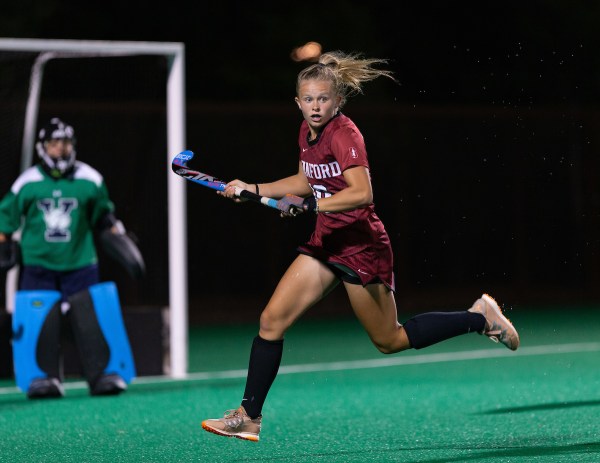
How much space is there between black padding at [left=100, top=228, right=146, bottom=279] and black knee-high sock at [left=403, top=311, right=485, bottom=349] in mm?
2988

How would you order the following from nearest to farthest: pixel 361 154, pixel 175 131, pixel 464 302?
pixel 361 154
pixel 175 131
pixel 464 302

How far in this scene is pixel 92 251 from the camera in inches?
356

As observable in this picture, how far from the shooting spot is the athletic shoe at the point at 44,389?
28.4 feet

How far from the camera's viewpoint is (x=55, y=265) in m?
8.95

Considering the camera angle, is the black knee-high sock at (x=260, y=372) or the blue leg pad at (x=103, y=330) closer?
the black knee-high sock at (x=260, y=372)

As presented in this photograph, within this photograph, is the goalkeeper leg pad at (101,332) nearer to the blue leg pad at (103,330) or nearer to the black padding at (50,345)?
the blue leg pad at (103,330)

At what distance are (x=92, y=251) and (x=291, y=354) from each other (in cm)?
260

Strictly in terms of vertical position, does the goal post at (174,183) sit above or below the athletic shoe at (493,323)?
above

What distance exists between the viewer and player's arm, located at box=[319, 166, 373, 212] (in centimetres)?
594

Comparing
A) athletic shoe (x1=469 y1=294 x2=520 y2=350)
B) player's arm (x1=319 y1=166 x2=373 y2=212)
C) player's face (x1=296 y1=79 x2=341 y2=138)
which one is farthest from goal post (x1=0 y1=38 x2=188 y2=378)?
player's arm (x1=319 y1=166 x2=373 y2=212)

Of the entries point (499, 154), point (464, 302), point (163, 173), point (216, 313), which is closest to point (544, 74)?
point (499, 154)

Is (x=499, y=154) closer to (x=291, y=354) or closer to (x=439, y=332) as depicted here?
(x=291, y=354)

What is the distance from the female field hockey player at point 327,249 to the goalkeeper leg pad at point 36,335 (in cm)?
292

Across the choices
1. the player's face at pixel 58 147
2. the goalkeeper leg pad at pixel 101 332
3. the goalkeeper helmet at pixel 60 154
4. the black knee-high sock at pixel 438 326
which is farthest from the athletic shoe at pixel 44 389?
the black knee-high sock at pixel 438 326
